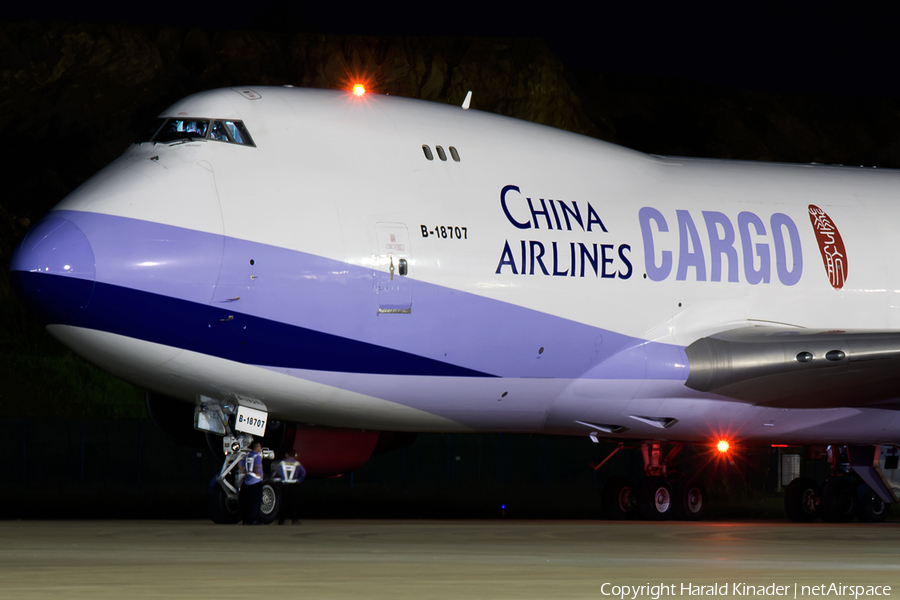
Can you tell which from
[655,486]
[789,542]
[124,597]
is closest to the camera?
[124,597]

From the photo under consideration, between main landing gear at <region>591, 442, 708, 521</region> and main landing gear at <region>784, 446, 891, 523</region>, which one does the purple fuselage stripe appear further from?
main landing gear at <region>784, 446, 891, 523</region>

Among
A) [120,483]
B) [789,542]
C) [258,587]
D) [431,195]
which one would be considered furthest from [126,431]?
[258,587]

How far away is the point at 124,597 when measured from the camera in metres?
9.62

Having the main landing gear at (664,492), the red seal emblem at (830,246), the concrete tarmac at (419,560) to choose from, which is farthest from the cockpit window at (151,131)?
the red seal emblem at (830,246)

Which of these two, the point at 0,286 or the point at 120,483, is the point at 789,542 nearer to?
the point at 120,483

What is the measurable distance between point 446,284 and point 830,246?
6465 millimetres

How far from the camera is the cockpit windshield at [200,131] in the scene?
17062 mm

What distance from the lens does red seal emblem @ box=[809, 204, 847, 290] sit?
20.5 meters

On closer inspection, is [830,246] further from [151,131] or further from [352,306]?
[151,131]

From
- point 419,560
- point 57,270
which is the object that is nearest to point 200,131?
point 57,270

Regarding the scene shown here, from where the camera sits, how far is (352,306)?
1684 cm

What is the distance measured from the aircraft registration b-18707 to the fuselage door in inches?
1.6

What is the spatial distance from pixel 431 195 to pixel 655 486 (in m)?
7.07

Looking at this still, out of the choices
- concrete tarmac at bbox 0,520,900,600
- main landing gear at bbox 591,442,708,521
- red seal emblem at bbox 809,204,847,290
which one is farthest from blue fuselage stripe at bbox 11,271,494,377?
red seal emblem at bbox 809,204,847,290
